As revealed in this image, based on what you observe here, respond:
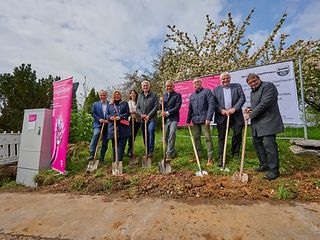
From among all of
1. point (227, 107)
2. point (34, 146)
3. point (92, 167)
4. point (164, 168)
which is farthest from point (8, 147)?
point (227, 107)

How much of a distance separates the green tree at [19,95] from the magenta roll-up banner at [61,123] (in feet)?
29.6

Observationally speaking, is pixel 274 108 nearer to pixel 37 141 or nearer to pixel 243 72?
pixel 243 72

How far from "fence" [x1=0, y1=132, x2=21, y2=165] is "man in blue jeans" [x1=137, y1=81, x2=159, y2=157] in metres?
3.02

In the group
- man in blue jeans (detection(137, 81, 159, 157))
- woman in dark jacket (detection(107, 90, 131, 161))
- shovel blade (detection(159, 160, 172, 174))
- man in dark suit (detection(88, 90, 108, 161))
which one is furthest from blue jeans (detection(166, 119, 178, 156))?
man in dark suit (detection(88, 90, 108, 161))

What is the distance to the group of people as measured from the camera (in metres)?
3.22

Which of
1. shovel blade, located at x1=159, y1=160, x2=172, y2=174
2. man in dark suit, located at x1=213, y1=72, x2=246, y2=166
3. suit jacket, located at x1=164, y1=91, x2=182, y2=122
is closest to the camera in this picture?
shovel blade, located at x1=159, y1=160, x2=172, y2=174

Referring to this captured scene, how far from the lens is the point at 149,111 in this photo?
444 centimetres

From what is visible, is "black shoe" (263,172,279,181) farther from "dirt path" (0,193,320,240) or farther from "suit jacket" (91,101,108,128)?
"suit jacket" (91,101,108,128)

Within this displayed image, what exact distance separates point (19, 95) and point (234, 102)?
41.9 ft

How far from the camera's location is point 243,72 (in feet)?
16.2

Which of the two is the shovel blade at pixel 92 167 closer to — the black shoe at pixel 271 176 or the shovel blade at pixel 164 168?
the shovel blade at pixel 164 168

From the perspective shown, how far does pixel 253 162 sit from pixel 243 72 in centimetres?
220

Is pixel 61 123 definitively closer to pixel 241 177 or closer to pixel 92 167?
pixel 92 167

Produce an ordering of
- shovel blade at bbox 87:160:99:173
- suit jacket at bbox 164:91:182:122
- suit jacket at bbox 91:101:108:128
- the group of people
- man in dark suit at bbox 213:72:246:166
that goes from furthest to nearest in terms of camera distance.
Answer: suit jacket at bbox 91:101:108:128, suit jacket at bbox 164:91:182:122, shovel blade at bbox 87:160:99:173, man in dark suit at bbox 213:72:246:166, the group of people
